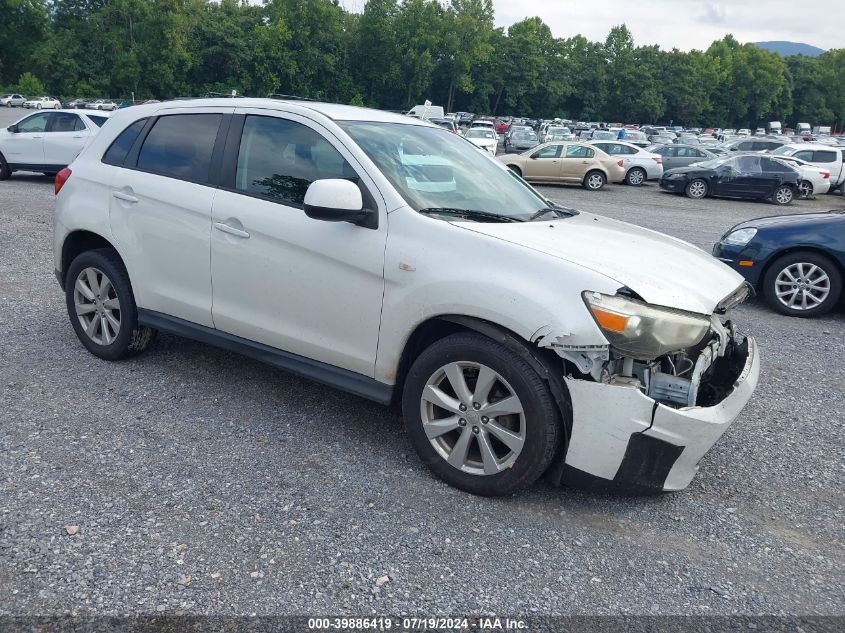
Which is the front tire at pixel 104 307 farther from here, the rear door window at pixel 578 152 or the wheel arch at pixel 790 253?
the rear door window at pixel 578 152

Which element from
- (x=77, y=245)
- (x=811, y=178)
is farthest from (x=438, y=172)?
(x=811, y=178)

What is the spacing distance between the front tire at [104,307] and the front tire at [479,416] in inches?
89.0

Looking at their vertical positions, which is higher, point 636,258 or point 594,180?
point 636,258

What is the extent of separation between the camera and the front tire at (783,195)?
20612 millimetres

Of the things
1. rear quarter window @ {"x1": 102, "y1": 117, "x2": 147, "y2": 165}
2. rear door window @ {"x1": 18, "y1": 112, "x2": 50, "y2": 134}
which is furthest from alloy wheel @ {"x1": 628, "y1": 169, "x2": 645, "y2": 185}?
rear quarter window @ {"x1": 102, "y1": 117, "x2": 147, "y2": 165}

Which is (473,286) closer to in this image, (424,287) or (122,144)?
(424,287)

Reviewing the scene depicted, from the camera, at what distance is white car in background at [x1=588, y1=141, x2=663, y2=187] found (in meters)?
23.9

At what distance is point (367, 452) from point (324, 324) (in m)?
0.74

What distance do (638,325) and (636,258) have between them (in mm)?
594

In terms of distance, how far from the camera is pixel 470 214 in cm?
362

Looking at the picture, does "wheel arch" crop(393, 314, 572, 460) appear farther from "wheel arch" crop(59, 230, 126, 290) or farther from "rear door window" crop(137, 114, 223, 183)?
"wheel arch" crop(59, 230, 126, 290)

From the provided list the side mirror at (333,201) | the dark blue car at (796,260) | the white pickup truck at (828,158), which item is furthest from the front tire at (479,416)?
the white pickup truck at (828,158)

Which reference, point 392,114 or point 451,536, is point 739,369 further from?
point 392,114

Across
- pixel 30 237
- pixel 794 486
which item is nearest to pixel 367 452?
pixel 794 486
